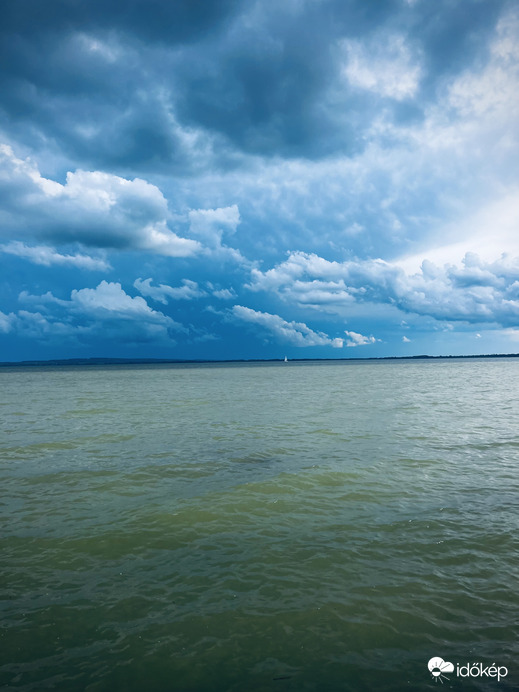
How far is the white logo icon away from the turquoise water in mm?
113

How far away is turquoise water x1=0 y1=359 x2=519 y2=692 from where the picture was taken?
7.00 metres

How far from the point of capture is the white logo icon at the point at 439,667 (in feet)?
22.2

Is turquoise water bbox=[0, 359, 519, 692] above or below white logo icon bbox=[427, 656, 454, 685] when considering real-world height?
above

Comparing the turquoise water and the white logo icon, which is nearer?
the white logo icon

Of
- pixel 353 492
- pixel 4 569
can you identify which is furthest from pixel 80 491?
pixel 353 492

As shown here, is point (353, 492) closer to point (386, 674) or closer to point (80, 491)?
point (386, 674)

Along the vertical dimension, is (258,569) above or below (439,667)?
above

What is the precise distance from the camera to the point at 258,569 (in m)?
10.0

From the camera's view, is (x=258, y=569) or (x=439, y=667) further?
(x=258, y=569)

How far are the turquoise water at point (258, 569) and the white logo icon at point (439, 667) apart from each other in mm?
113

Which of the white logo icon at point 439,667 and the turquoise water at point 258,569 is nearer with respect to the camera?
the white logo icon at point 439,667

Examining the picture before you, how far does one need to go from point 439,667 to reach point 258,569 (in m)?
4.38

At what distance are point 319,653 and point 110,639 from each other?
3.91m

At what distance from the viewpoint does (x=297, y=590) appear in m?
9.09
